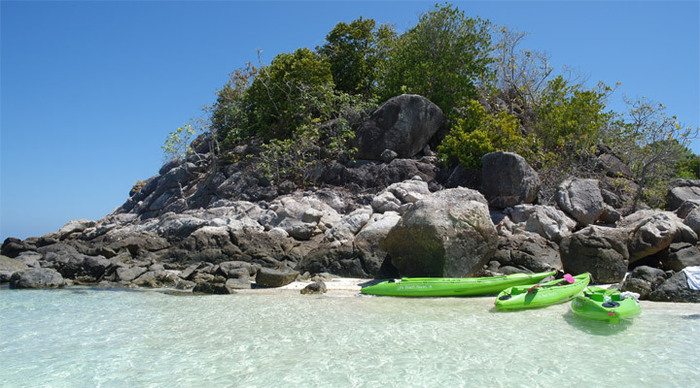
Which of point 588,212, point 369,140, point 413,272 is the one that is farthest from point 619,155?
point 413,272

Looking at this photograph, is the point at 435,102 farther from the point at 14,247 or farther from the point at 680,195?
the point at 14,247

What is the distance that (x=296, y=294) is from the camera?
1460 cm

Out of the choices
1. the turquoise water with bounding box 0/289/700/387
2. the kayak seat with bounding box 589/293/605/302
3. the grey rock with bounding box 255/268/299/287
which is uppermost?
the grey rock with bounding box 255/268/299/287

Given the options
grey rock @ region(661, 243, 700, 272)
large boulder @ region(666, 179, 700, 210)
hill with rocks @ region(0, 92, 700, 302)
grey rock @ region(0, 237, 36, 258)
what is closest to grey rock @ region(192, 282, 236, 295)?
hill with rocks @ region(0, 92, 700, 302)

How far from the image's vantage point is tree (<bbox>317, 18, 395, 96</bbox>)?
3250 cm

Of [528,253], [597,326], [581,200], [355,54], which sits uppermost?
[355,54]

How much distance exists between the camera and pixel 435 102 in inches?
1121

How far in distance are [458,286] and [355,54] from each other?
857 inches

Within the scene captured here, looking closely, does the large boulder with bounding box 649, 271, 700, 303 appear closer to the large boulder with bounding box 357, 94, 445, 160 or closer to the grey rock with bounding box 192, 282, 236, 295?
the grey rock with bounding box 192, 282, 236, 295

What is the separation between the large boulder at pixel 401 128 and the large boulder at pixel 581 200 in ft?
24.6

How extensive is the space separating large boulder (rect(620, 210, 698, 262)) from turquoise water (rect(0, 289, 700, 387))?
4445mm

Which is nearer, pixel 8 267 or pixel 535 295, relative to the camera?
pixel 535 295

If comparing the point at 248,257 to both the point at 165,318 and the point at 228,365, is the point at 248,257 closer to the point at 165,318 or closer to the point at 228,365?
the point at 165,318

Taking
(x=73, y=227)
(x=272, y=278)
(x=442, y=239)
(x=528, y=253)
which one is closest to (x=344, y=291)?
(x=272, y=278)
